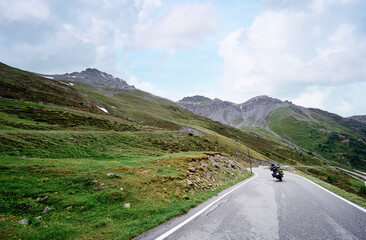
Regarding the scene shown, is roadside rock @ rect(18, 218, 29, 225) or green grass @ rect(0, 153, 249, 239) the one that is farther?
roadside rock @ rect(18, 218, 29, 225)

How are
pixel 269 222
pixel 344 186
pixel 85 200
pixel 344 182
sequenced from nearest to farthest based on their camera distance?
pixel 269 222 → pixel 85 200 → pixel 344 186 → pixel 344 182

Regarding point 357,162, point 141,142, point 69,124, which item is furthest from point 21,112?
point 357,162

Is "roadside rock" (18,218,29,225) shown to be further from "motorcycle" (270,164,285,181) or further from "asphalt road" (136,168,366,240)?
"motorcycle" (270,164,285,181)

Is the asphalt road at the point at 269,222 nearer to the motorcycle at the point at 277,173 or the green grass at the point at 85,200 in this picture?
the green grass at the point at 85,200

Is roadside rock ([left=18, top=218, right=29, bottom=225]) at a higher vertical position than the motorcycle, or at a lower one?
lower

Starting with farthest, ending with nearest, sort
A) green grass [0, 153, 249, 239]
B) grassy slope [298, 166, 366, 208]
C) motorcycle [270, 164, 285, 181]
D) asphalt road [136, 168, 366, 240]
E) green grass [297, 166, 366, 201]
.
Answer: green grass [297, 166, 366, 201] → motorcycle [270, 164, 285, 181] → grassy slope [298, 166, 366, 208] → green grass [0, 153, 249, 239] → asphalt road [136, 168, 366, 240]

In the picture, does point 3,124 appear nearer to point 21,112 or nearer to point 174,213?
point 21,112

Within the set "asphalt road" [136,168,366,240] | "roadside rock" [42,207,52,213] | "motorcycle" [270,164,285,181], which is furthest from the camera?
"motorcycle" [270,164,285,181]

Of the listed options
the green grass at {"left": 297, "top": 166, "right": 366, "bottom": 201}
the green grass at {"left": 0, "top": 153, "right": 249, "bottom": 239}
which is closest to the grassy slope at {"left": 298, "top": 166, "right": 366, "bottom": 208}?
the green grass at {"left": 297, "top": 166, "right": 366, "bottom": 201}

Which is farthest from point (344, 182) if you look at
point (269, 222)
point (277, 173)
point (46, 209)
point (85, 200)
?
point (46, 209)

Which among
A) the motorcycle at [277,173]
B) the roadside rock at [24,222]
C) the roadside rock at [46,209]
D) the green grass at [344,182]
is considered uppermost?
the motorcycle at [277,173]

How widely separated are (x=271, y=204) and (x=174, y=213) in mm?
5675

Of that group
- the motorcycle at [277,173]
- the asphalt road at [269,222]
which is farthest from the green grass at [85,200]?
the motorcycle at [277,173]

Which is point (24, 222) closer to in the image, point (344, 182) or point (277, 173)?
point (277, 173)
